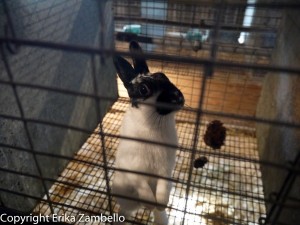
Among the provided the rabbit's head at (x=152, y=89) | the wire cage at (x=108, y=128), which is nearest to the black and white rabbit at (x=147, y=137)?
the rabbit's head at (x=152, y=89)

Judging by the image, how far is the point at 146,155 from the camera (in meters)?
1.24

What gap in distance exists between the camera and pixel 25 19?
1266mm

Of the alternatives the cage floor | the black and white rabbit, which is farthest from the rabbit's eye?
the cage floor

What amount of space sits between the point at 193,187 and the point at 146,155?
34 centimetres

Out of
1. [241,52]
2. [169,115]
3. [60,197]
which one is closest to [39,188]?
[60,197]

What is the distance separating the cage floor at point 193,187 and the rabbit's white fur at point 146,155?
0.13 metres

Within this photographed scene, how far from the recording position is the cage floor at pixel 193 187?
4.83 ft

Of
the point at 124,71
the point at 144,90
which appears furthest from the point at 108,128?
the point at 144,90

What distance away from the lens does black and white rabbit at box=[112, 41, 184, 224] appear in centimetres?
116

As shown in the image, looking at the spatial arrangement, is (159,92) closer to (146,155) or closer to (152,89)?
(152,89)

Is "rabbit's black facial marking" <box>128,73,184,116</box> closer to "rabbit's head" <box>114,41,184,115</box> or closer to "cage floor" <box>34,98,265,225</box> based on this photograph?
"rabbit's head" <box>114,41,184,115</box>

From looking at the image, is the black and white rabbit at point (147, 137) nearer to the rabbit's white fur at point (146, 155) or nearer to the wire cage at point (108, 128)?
the rabbit's white fur at point (146, 155)

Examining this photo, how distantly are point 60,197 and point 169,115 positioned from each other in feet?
2.64

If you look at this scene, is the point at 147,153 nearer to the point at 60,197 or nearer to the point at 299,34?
the point at 60,197
